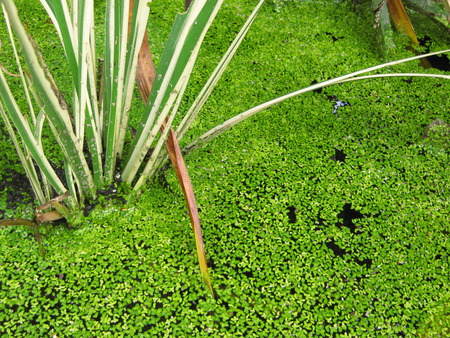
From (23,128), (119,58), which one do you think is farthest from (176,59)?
(23,128)

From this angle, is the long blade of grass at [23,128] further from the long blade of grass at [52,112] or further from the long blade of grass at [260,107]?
the long blade of grass at [260,107]

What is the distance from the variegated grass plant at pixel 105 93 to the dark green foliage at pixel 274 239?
0.45 feet

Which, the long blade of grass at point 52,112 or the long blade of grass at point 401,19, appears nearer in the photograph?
the long blade of grass at point 52,112

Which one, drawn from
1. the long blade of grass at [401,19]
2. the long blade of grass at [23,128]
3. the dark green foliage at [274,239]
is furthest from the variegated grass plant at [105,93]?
the long blade of grass at [401,19]

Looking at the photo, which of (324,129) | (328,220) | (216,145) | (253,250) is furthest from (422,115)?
(253,250)

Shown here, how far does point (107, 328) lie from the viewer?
116 centimetres

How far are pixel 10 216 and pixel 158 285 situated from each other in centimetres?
50

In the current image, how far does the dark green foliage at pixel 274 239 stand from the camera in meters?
1.21

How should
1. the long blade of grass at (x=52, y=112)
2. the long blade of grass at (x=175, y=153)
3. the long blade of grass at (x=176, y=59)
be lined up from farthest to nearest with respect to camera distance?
the long blade of grass at (x=175, y=153) → the long blade of grass at (x=176, y=59) → the long blade of grass at (x=52, y=112)

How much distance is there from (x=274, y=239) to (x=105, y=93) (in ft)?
2.19

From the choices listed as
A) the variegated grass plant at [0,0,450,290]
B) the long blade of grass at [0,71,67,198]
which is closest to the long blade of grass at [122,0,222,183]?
the variegated grass plant at [0,0,450,290]

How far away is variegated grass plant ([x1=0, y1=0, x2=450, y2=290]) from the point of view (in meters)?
1.00

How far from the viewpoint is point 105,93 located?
122 centimetres

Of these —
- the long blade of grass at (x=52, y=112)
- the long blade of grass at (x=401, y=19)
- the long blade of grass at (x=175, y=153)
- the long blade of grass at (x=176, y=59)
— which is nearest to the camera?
the long blade of grass at (x=52, y=112)
